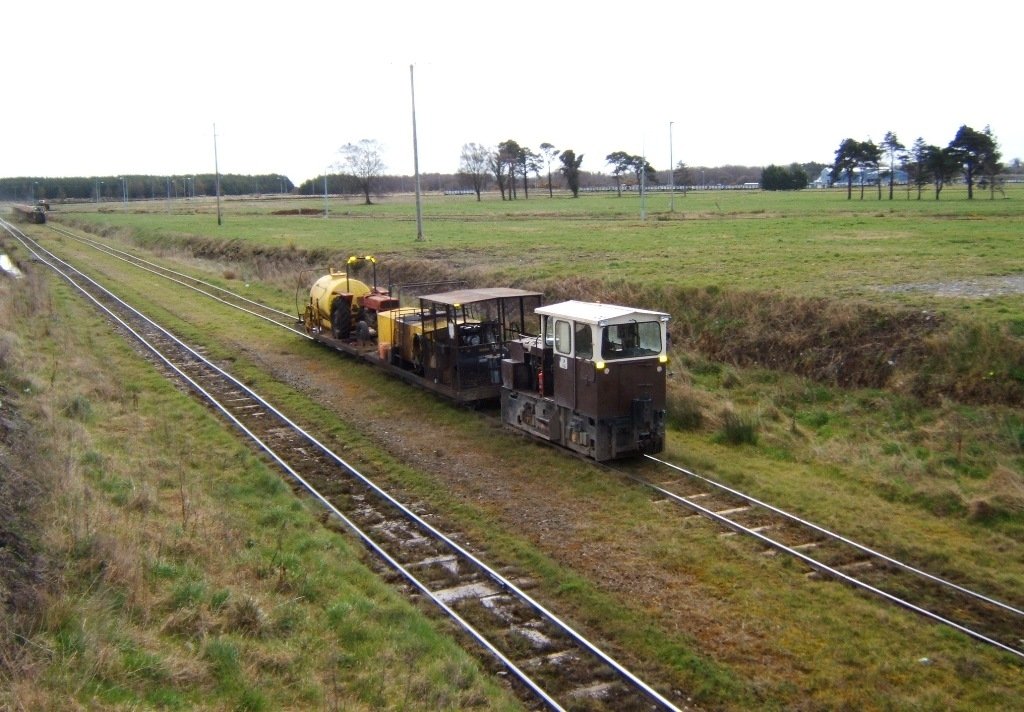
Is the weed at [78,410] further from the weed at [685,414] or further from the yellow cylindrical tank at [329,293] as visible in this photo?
the weed at [685,414]

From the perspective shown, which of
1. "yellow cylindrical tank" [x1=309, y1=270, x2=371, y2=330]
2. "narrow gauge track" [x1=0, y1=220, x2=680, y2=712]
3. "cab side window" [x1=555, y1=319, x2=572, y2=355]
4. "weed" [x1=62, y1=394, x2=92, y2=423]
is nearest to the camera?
"narrow gauge track" [x1=0, y1=220, x2=680, y2=712]

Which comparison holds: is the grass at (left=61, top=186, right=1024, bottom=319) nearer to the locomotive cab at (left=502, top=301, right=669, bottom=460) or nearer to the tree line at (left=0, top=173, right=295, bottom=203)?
the locomotive cab at (left=502, top=301, right=669, bottom=460)

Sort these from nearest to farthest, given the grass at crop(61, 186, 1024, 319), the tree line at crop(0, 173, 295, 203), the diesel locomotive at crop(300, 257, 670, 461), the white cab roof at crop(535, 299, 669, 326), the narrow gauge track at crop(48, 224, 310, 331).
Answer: the white cab roof at crop(535, 299, 669, 326) → the diesel locomotive at crop(300, 257, 670, 461) → the grass at crop(61, 186, 1024, 319) → the narrow gauge track at crop(48, 224, 310, 331) → the tree line at crop(0, 173, 295, 203)

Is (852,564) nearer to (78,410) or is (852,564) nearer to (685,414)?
(685,414)

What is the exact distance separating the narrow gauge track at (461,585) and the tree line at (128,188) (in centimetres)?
17205

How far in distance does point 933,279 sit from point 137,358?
826 inches

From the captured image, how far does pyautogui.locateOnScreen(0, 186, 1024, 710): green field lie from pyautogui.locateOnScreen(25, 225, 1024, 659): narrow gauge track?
33 centimetres

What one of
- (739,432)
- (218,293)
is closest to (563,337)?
(739,432)

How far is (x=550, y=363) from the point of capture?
16.4 m

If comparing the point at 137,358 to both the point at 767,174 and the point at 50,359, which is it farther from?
the point at 767,174

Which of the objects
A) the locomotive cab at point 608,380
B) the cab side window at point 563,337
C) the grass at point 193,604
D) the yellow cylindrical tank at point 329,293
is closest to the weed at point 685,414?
the locomotive cab at point 608,380

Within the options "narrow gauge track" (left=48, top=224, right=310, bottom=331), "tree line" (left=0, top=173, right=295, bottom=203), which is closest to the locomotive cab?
"narrow gauge track" (left=48, top=224, right=310, bottom=331)

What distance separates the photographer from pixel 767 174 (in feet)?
380

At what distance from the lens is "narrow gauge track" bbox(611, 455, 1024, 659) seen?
9703mm
